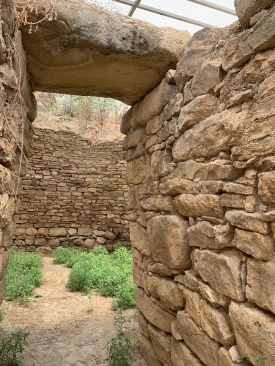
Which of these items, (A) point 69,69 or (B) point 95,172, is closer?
(A) point 69,69

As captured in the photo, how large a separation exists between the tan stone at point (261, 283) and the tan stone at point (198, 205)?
37 cm

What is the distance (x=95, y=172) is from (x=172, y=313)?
21.2ft

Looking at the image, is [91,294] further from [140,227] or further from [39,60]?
[39,60]

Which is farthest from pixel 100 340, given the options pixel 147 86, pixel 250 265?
pixel 147 86

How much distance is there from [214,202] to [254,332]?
70 cm

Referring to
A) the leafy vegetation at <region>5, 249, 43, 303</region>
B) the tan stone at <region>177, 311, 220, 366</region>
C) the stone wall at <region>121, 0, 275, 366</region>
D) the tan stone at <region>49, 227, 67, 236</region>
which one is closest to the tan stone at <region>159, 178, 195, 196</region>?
the stone wall at <region>121, 0, 275, 366</region>

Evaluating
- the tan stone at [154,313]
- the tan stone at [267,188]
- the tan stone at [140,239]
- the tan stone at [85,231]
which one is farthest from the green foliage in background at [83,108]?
the tan stone at [267,188]

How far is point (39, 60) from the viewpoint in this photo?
2336 mm

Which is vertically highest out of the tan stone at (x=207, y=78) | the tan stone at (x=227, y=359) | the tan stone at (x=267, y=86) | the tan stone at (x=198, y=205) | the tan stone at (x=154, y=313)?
the tan stone at (x=207, y=78)

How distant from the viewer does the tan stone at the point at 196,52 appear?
2.00 m

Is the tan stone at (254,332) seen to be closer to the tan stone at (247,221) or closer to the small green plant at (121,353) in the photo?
the tan stone at (247,221)

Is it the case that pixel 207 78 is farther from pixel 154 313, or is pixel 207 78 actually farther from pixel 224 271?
pixel 154 313

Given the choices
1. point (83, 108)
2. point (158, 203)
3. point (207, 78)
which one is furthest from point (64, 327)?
point (83, 108)

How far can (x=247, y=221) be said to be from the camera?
1461 mm
